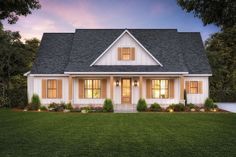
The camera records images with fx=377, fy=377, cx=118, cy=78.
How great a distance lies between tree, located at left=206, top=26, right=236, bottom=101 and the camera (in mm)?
46000

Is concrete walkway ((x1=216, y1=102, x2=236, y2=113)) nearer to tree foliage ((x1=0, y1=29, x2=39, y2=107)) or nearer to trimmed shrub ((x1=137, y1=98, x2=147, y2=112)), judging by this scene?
trimmed shrub ((x1=137, y1=98, x2=147, y2=112))

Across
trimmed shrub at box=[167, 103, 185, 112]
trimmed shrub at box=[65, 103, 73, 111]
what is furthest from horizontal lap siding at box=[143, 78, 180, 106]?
trimmed shrub at box=[65, 103, 73, 111]

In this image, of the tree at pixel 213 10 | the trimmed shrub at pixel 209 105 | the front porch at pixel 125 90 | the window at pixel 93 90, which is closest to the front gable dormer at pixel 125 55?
the front porch at pixel 125 90

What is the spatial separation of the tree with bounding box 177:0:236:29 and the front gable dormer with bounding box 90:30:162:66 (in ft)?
54.4

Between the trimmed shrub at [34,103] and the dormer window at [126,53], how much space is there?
7668mm

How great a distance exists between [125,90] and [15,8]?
2016 centimetres

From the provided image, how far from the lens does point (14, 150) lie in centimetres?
1179

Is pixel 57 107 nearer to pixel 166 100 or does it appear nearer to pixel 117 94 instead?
pixel 117 94

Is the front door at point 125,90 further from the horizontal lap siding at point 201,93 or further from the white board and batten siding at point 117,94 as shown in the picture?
the horizontal lap siding at point 201,93

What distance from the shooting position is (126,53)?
104ft

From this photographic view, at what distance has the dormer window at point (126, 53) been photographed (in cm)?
3172

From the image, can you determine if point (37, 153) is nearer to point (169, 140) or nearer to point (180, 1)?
point (169, 140)

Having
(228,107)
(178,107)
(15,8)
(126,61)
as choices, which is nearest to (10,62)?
(126,61)

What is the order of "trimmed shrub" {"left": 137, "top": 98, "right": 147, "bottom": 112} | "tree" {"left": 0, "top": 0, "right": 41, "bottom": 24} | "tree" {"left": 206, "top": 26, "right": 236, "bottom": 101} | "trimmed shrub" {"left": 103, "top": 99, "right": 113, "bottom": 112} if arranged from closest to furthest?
"tree" {"left": 0, "top": 0, "right": 41, "bottom": 24}
"trimmed shrub" {"left": 103, "top": 99, "right": 113, "bottom": 112}
"trimmed shrub" {"left": 137, "top": 98, "right": 147, "bottom": 112}
"tree" {"left": 206, "top": 26, "right": 236, "bottom": 101}
